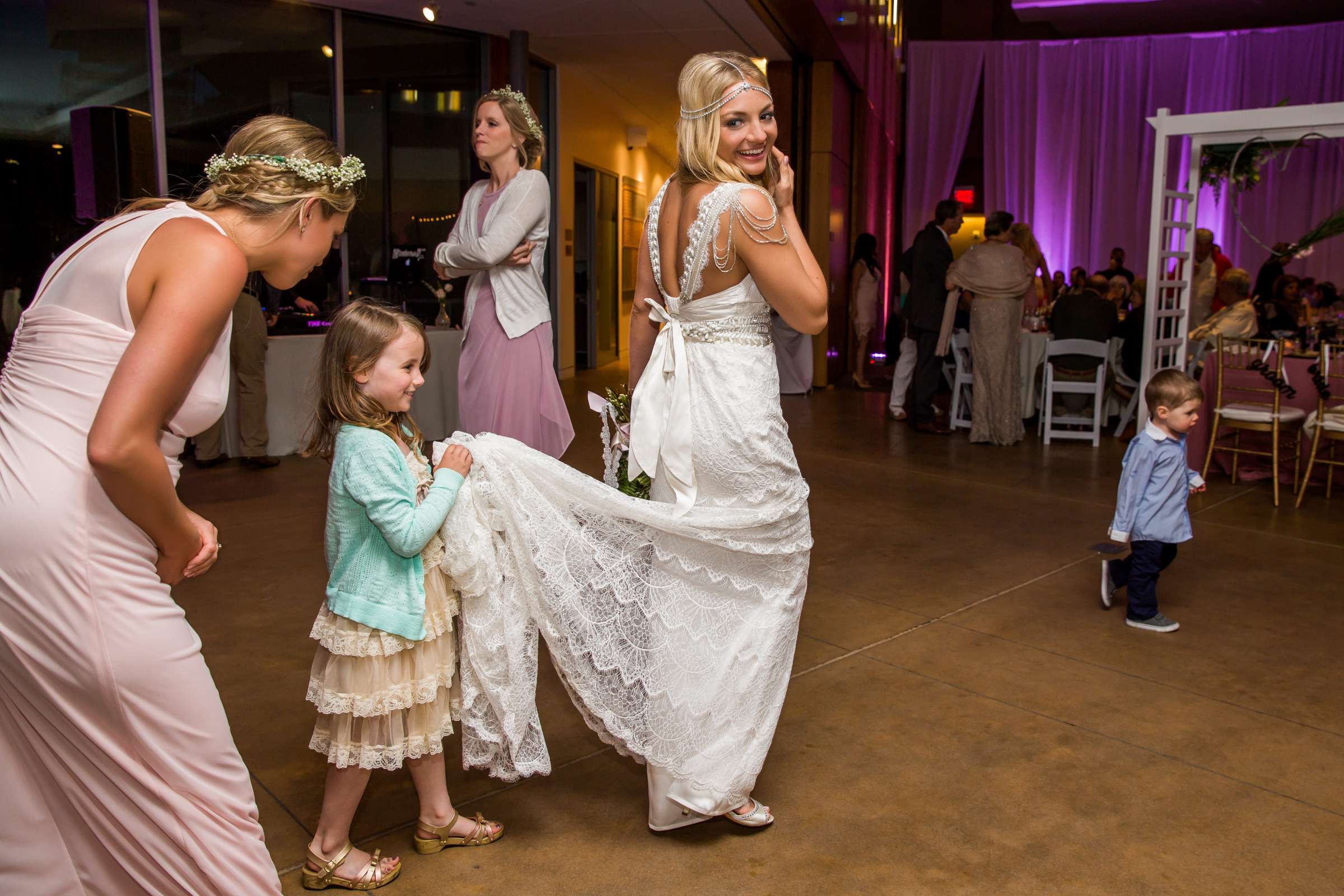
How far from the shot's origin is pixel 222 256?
1.30 m

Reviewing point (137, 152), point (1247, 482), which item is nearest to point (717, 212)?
point (137, 152)

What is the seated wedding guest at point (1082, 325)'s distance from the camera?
25.9ft

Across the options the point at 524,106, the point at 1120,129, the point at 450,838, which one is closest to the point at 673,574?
the point at 450,838

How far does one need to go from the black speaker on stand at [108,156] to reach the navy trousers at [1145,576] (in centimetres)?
514

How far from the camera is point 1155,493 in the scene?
3.76 meters

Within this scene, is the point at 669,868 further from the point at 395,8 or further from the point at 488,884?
the point at 395,8

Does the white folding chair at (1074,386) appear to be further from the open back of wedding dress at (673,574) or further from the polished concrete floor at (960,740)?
the open back of wedding dress at (673,574)

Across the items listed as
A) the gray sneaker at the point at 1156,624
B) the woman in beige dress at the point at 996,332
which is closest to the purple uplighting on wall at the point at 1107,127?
the woman in beige dress at the point at 996,332

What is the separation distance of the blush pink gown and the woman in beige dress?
7115mm

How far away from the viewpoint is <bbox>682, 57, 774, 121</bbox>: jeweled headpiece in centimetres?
222

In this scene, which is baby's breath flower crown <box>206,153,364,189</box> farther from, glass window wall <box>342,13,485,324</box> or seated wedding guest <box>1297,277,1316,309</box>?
seated wedding guest <box>1297,277,1316,309</box>

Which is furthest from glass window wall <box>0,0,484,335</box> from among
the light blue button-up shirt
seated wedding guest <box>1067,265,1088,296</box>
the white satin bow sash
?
seated wedding guest <box>1067,265,1088,296</box>

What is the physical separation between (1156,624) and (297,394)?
17.8ft

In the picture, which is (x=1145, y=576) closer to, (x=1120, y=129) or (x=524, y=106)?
(x=524, y=106)
